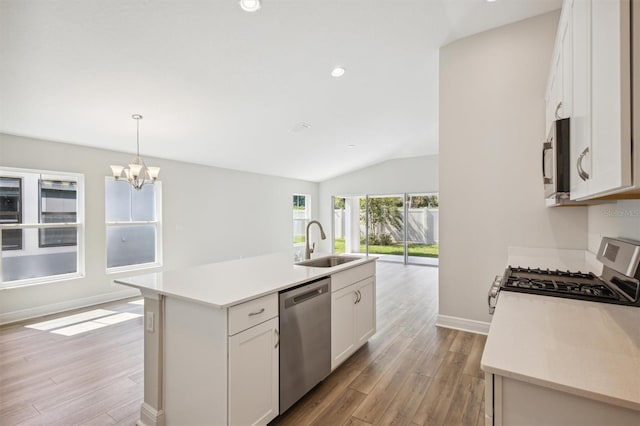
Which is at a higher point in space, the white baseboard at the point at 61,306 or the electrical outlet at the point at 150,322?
the electrical outlet at the point at 150,322

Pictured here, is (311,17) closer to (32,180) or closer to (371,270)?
(371,270)

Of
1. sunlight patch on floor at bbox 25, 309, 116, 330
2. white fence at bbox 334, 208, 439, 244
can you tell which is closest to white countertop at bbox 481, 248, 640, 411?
sunlight patch on floor at bbox 25, 309, 116, 330

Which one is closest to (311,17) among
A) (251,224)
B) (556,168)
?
(556,168)

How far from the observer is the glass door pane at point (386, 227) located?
8.30 m

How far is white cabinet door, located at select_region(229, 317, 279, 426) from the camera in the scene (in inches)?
61.4

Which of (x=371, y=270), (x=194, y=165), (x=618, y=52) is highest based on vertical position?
(x=194, y=165)

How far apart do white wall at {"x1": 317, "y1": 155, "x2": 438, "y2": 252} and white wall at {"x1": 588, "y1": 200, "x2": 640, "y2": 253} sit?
530 centimetres

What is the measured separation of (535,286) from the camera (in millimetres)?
1724

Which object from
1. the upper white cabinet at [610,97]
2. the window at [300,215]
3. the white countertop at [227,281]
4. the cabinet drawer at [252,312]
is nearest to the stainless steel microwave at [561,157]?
the upper white cabinet at [610,97]

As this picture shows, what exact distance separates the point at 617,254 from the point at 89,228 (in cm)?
571

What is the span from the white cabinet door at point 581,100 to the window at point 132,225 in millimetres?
5537

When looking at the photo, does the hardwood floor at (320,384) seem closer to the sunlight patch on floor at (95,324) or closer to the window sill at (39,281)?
the sunlight patch on floor at (95,324)

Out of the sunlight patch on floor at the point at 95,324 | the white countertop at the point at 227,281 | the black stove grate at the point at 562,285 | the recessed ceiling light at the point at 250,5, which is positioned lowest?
the sunlight patch on floor at the point at 95,324

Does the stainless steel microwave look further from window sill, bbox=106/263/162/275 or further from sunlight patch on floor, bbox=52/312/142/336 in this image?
window sill, bbox=106/263/162/275
